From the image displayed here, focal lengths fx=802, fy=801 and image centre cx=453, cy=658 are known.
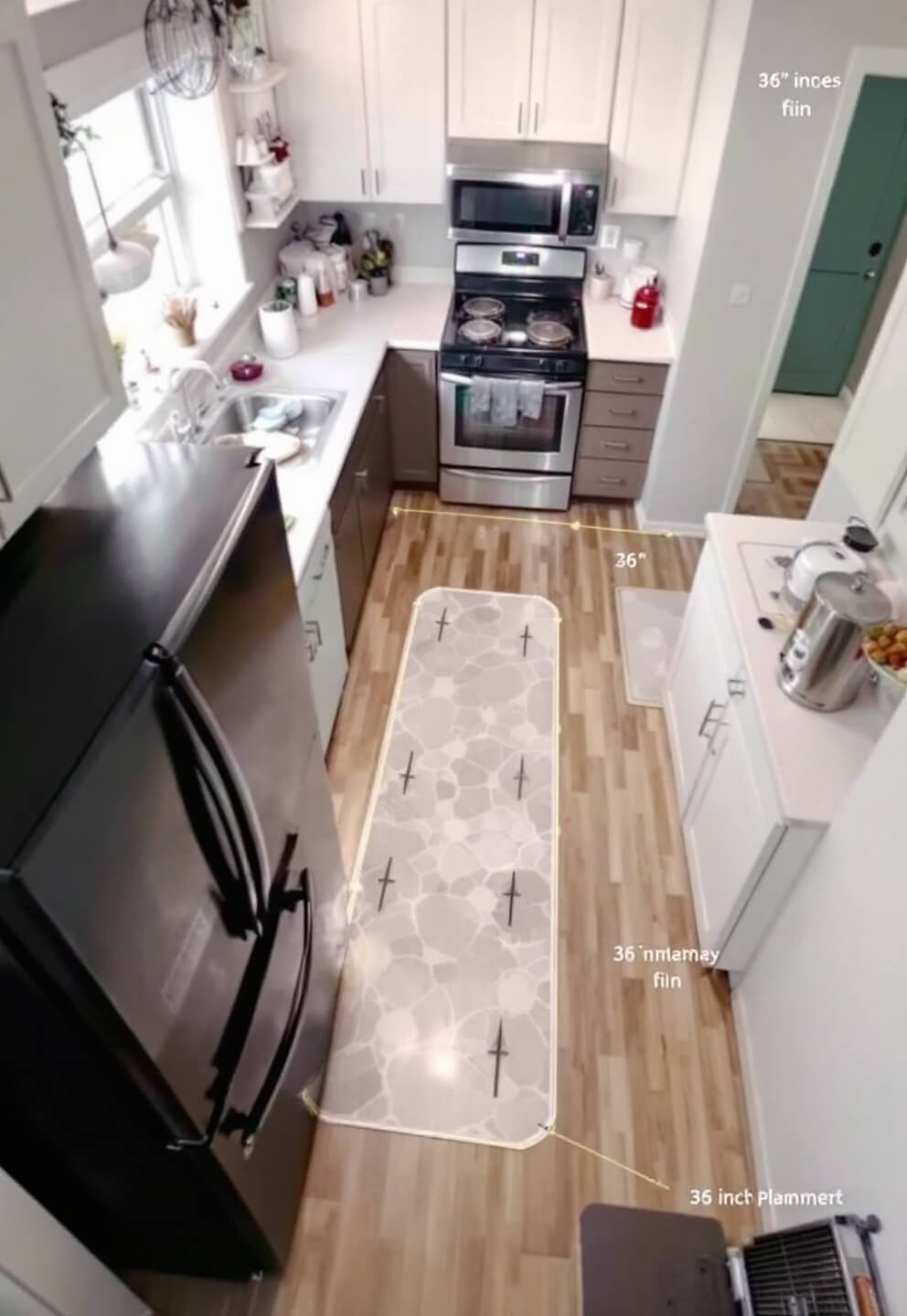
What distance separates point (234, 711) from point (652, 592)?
274 centimetres

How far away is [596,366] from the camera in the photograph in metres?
3.58

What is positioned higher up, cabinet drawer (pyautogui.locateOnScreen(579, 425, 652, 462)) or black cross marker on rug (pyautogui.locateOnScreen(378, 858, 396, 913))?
cabinet drawer (pyautogui.locateOnScreen(579, 425, 652, 462))

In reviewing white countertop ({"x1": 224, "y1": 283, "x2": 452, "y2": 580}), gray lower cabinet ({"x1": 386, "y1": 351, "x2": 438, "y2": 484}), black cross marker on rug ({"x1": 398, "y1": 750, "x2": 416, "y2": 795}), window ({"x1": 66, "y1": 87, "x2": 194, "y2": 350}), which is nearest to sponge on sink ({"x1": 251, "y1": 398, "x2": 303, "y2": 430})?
white countertop ({"x1": 224, "y1": 283, "x2": 452, "y2": 580})

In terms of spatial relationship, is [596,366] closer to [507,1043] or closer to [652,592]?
[652,592]

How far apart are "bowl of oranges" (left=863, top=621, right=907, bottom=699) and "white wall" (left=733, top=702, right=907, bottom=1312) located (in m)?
0.28

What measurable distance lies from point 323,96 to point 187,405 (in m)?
1.62

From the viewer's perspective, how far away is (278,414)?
9.84ft

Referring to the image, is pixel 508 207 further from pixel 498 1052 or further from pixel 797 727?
pixel 498 1052

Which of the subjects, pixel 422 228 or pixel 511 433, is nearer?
pixel 511 433

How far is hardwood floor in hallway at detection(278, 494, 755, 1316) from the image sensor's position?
187 centimetres

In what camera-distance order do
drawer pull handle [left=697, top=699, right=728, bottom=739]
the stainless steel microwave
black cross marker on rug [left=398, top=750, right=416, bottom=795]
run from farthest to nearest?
1. the stainless steel microwave
2. black cross marker on rug [left=398, top=750, right=416, bottom=795]
3. drawer pull handle [left=697, top=699, right=728, bottom=739]

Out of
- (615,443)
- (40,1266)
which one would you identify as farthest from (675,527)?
(40,1266)

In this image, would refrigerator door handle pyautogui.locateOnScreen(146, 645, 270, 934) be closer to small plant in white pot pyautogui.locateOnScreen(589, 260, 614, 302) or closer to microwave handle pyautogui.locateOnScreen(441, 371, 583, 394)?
microwave handle pyautogui.locateOnScreen(441, 371, 583, 394)

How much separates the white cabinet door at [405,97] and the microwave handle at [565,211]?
21.4 inches
